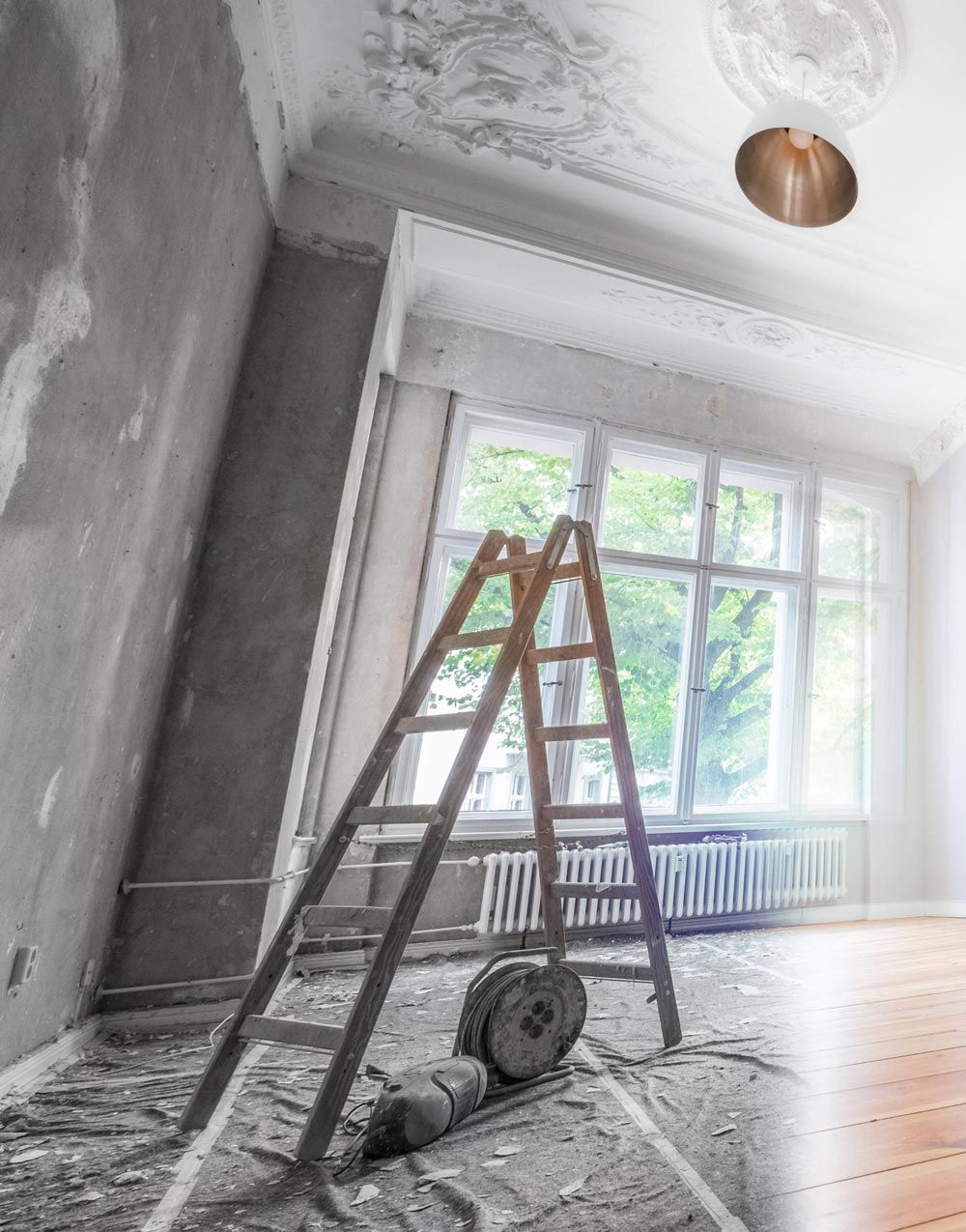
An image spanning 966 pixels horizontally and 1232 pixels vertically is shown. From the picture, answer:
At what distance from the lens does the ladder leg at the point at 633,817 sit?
213cm

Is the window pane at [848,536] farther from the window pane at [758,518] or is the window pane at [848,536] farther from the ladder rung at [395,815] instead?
A: the ladder rung at [395,815]

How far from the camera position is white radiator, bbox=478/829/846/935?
12.0 feet

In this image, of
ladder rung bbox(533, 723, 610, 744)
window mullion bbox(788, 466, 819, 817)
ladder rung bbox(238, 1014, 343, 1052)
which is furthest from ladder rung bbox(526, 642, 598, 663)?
window mullion bbox(788, 466, 819, 817)

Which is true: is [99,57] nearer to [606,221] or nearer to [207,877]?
[207,877]

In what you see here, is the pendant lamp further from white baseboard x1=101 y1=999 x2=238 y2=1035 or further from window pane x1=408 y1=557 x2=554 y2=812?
white baseboard x1=101 y1=999 x2=238 y2=1035

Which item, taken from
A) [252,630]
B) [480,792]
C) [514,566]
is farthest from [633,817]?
[480,792]

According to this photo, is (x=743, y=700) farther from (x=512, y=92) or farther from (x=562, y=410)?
(x=512, y=92)

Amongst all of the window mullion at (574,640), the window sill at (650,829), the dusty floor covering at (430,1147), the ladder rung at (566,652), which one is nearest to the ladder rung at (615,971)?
the dusty floor covering at (430,1147)

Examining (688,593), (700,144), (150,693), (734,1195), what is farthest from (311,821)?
(700,144)

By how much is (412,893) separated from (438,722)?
0.44m

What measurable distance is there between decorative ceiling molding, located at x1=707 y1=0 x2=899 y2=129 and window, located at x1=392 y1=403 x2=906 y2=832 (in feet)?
6.61

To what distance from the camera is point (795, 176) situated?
96.4 inches

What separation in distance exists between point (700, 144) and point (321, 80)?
1.71 metres

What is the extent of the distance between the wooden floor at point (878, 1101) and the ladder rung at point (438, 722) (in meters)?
1.22
